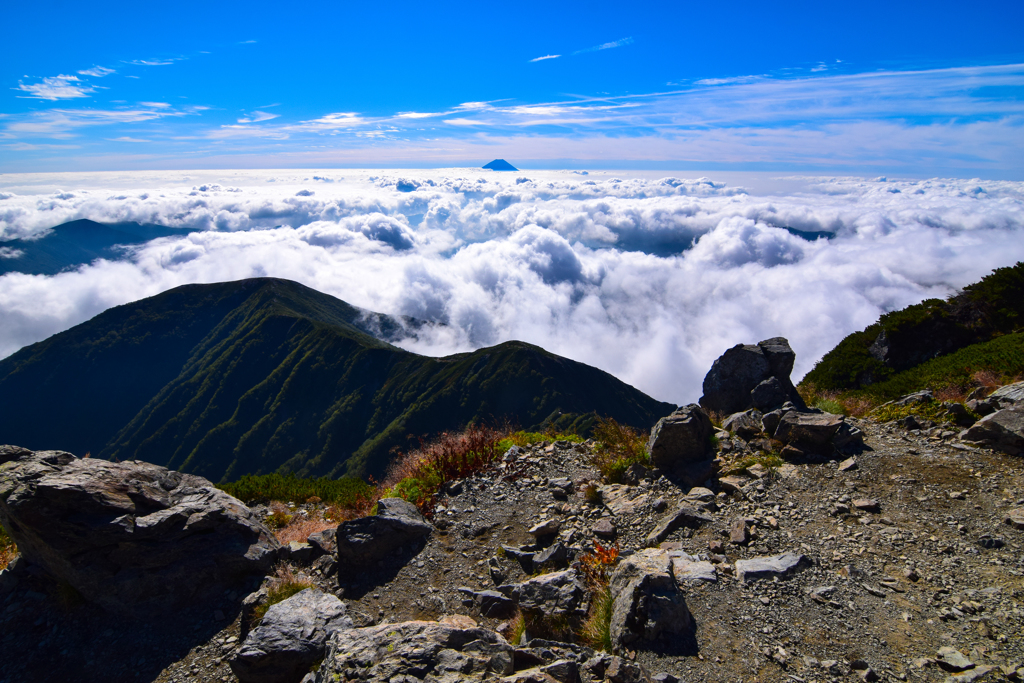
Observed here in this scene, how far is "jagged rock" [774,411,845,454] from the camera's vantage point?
9.84 metres

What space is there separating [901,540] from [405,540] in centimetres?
799

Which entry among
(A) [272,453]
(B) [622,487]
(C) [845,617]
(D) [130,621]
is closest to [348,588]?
(D) [130,621]

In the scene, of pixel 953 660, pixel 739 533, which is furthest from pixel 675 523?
pixel 953 660

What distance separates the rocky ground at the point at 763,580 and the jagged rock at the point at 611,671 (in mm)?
373

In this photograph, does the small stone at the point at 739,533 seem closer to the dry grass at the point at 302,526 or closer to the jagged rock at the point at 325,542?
the jagged rock at the point at 325,542

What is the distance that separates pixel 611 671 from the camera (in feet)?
16.5

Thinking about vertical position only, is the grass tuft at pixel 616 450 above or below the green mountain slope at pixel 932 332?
below

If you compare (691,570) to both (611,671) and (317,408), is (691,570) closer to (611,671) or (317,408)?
(611,671)

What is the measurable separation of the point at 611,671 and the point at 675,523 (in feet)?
11.4

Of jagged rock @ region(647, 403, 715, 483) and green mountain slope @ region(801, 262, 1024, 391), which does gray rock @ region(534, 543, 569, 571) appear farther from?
green mountain slope @ region(801, 262, 1024, 391)

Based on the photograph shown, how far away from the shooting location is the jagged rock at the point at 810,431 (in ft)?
32.3

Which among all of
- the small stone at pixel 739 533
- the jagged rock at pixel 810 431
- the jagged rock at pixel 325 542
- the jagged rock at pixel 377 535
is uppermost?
the jagged rock at pixel 810 431

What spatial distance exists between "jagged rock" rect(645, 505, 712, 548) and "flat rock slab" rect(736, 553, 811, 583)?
1167 mm

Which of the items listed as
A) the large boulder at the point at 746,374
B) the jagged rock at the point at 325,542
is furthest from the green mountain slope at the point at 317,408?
the jagged rock at the point at 325,542
